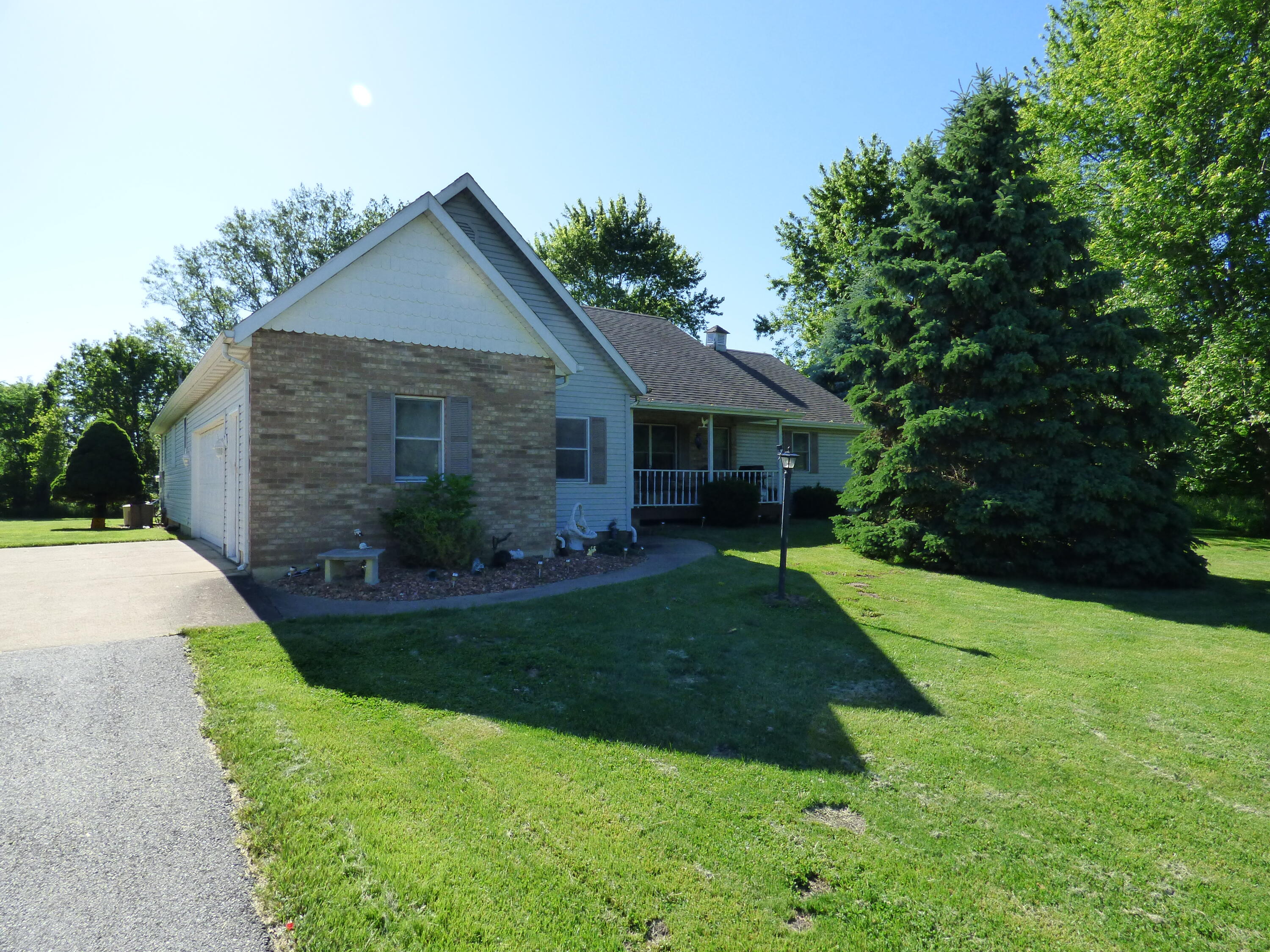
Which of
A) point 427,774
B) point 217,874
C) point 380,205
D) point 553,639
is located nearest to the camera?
point 217,874

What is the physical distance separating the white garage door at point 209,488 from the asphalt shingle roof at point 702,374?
869 centimetres

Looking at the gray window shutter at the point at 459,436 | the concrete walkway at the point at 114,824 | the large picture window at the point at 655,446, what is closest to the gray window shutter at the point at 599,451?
the gray window shutter at the point at 459,436

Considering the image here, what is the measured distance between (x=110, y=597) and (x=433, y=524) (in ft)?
12.4

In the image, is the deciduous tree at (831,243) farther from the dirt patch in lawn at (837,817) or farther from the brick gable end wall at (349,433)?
the dirt patch in lawn at (837,817)

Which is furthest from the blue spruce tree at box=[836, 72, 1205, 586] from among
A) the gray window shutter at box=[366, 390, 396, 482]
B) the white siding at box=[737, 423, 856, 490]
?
the gray window shutter at box=[366, 390, 396, 482]

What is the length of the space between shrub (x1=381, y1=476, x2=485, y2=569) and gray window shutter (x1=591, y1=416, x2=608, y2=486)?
4191 millimetres

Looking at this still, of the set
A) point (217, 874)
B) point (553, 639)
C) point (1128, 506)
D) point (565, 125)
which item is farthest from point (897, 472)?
point (217, 874)

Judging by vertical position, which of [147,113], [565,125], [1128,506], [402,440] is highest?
[565,125]

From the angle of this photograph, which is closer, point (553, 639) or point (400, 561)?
point (553, 639)

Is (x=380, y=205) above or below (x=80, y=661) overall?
above

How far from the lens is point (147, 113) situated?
9688 mm

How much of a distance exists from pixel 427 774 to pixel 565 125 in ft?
42.6

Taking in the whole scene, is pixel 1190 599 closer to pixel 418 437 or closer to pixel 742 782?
pixel 742 782

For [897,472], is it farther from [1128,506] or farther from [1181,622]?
[1181,622]
